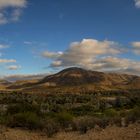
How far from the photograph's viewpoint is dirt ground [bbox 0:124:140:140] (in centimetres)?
1792

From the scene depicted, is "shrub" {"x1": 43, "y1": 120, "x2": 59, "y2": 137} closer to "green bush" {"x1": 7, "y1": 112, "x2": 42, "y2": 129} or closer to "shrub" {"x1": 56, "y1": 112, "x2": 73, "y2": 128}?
"green bush" {"x1": 7, "y1": 112, "x2": 42, "y2": 129}

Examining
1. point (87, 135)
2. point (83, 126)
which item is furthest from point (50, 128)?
point (87, 135)

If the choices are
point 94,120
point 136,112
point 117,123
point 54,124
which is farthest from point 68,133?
point 136,112

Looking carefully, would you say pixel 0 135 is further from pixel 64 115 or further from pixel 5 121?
pixel 64 115

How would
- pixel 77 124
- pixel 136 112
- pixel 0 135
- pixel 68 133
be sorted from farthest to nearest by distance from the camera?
pixel 136 112, pixel 77 124, pixel 68 133, pixel 0 135

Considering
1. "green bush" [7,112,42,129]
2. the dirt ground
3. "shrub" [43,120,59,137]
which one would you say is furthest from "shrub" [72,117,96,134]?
"green bush" [7,112,42,129]

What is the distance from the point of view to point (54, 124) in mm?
21000

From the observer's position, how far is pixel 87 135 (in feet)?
62.3

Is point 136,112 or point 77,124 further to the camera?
point 136,112

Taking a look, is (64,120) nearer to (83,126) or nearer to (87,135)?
(83,126)

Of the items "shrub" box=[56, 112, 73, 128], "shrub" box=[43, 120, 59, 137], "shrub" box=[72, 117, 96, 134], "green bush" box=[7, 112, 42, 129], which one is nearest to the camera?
"shrub" box=[43, 120, 59, 137]

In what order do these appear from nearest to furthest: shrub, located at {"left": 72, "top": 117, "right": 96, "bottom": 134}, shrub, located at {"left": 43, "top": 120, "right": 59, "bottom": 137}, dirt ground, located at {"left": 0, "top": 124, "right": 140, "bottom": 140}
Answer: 1. dirt ground, located at {"left": 0, "top": 124, "right": 140, "bottom": 140}
2. shrub, located at {"left": 43, "top": 120, "right": 59, "bottom": 137}
3. shrub, located at {"left": 72, "top": 117, "right": 96, "bottom": 134}

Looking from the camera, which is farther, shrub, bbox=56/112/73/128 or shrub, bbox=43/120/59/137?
shrub, bbox=56/112/73/128

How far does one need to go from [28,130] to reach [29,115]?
1446 mm
